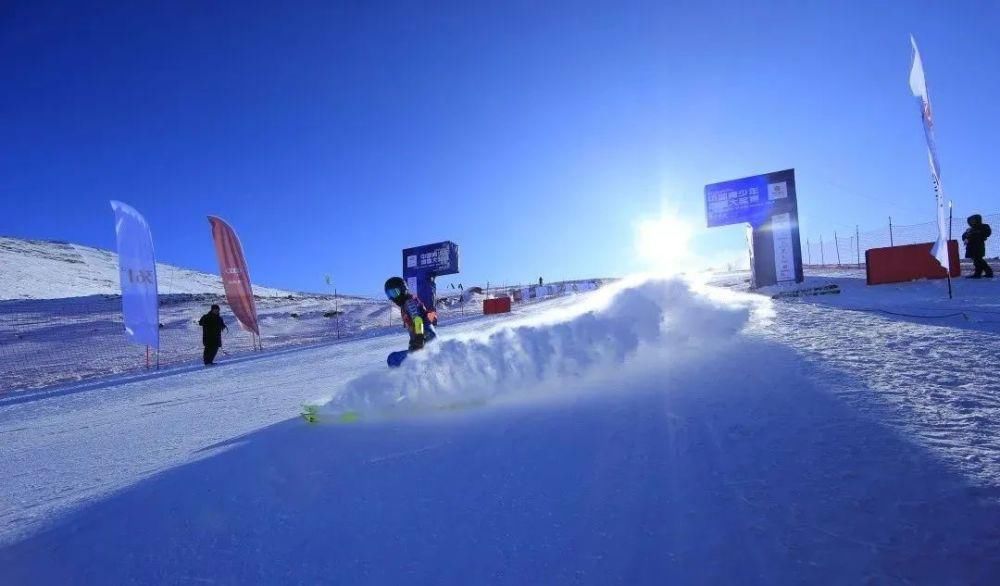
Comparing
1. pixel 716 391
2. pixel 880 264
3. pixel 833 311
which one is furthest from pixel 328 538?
pixel 880 264

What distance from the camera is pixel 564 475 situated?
2.46 m

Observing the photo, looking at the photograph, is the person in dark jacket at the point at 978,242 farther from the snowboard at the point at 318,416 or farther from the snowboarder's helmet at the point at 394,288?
the snowboard at the point at 318,416

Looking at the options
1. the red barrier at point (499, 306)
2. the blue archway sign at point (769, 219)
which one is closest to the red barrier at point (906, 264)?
the blue archway sign at point (769, 219)

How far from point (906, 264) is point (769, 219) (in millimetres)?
6032

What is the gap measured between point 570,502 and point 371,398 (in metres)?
2.42

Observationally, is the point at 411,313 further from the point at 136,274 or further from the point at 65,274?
the point at 65,274

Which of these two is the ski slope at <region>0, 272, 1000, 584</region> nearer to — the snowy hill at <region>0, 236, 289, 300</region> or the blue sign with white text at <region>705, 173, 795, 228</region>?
the blue sign with white text at <region>705, 173, 795, 228</region>

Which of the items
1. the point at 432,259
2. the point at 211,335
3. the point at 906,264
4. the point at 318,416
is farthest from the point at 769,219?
the point at 211,335

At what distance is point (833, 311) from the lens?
8219 mm

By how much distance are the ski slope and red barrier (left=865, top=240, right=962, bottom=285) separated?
414 inches

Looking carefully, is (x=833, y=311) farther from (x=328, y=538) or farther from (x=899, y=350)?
(x=328, y=538)

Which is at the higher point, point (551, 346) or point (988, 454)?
point (551, 346)

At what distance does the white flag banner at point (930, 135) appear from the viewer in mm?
7625

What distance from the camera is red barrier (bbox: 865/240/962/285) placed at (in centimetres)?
1310
